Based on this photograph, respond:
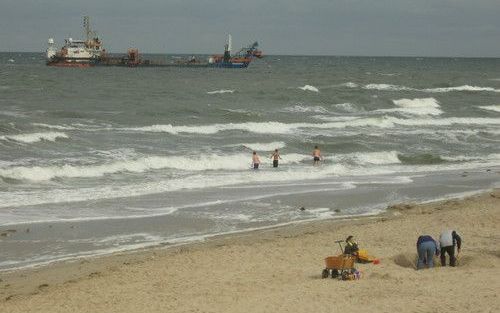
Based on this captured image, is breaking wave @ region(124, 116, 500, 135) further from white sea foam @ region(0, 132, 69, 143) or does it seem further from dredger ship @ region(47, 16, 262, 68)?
dredger ship @ region(47, 16, 262, 68)

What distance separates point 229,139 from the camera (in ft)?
119

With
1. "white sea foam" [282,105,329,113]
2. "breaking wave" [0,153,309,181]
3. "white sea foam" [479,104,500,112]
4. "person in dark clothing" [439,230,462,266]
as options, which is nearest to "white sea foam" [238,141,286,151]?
"breaking wave" [0,153,309,181]

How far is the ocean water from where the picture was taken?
18.1 metres

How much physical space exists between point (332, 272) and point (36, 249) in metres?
6.29

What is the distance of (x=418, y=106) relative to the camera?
5941cm

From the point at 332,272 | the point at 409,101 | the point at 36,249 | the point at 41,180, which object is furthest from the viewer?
the point at 409,101

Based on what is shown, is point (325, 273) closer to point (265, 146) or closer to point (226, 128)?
point (265, 146)

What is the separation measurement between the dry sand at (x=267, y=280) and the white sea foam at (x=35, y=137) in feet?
57.3

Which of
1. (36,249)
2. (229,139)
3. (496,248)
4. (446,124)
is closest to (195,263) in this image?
(36,249)

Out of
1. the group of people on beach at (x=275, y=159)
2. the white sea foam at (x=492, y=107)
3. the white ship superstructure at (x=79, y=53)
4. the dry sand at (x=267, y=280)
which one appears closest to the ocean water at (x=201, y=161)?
the white sea foam at (x=492, y=107)

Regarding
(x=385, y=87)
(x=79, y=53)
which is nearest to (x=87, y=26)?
(x=79, y=53)

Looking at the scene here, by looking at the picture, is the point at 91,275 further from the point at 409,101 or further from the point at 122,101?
the point at 409,101

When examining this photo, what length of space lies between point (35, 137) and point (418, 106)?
35408 mm

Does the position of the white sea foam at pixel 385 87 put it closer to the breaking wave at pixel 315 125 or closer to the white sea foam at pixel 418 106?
the white sea foam at pixel 418 106
